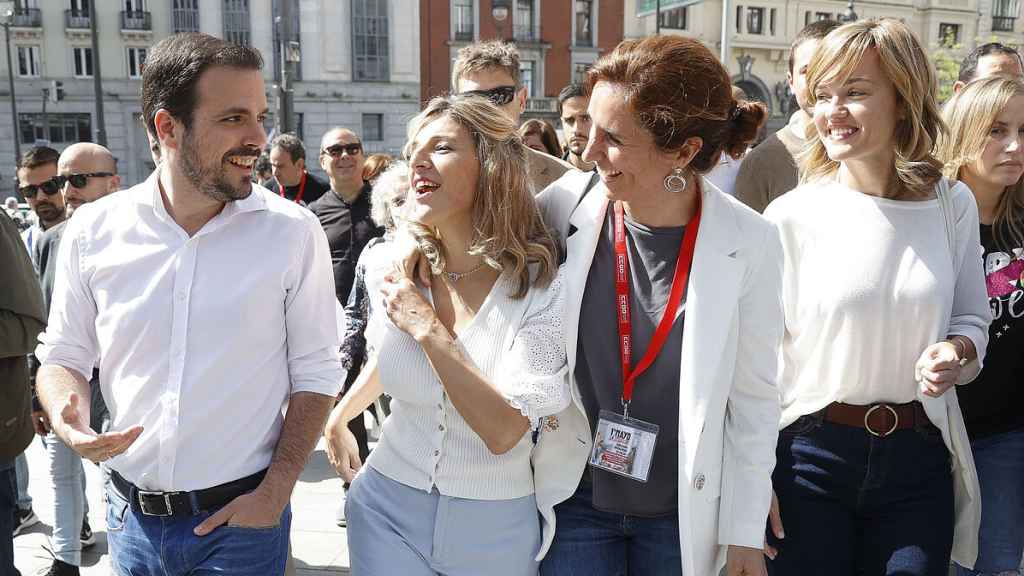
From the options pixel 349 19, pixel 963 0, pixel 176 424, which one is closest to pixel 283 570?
pixel 176 424

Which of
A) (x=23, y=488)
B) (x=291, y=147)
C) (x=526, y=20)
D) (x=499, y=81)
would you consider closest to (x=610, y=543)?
(x=499, y=81)

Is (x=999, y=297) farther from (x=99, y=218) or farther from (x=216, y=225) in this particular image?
(x=99, y=218)

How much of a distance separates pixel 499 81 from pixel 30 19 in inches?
1634

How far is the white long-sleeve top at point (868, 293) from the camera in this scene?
2.38 m

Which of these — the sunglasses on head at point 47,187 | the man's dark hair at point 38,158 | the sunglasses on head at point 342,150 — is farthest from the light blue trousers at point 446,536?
the sunglasses on head at point 342,150

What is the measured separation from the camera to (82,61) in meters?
38.3

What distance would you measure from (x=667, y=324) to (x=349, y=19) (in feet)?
125

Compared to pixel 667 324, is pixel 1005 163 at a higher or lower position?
higher

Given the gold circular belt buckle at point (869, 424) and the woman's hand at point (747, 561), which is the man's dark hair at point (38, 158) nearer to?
the woman's hand at point (747, 561)

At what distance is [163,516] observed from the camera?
2.28 m

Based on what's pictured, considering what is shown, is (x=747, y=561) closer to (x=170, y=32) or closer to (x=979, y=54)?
(x=979, y=54)

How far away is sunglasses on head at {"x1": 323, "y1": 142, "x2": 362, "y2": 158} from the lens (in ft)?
19.3

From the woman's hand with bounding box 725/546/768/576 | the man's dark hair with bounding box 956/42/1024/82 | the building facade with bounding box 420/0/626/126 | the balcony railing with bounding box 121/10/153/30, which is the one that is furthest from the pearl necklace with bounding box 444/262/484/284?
the balcony railing with bounding box 121/10/153/30

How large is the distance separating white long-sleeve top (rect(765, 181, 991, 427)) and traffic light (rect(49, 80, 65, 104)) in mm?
38234
